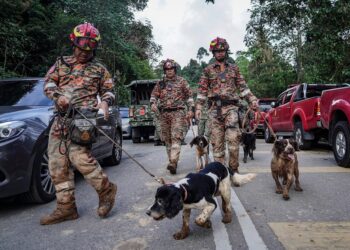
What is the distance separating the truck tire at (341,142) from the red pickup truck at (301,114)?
1790 millimetres

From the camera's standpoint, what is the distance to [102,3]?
22609mm

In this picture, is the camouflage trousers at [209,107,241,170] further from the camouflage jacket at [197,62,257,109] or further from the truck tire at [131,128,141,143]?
the truck tire at [131,128,141,143]

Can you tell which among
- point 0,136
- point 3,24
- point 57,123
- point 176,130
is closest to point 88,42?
point 57,123

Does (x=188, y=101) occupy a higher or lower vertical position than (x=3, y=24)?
lower

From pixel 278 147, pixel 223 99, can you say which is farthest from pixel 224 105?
pixel 278 147

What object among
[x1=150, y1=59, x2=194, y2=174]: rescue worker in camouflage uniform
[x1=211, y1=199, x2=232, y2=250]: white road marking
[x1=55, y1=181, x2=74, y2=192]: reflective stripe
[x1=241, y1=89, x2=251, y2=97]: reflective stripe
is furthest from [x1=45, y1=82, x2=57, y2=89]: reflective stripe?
[x1=150, y1=59, x2=194, y2=174]: rescue worker in camouflage uniform

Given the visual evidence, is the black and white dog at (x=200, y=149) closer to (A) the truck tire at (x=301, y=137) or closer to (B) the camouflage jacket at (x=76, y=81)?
(B) the camouflage jacket at (x=76, y=81)

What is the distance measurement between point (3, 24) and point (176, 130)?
34.8 ft

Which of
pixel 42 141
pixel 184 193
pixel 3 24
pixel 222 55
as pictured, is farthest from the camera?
pixel 3 24

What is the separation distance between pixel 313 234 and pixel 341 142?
176 inches

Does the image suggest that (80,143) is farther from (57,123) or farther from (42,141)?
(42,141)

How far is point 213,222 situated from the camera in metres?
4.31

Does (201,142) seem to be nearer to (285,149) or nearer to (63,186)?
(285,149)

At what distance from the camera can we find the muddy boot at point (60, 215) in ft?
14.4
